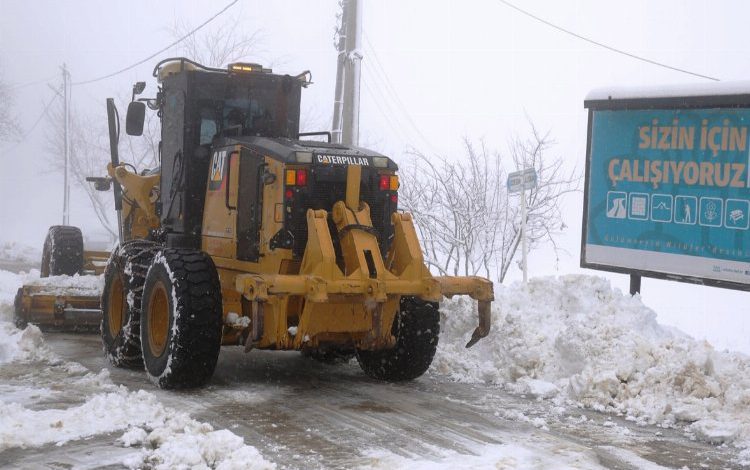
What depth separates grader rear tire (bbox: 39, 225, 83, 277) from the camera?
42.0ft

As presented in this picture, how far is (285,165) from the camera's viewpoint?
7848 mm

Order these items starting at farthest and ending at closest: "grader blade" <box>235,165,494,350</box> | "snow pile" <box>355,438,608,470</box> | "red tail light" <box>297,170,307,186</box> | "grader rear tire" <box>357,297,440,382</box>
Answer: "grader rear tire" <box>357,297,440,382</box>, "red tail light" <box>297,170,307,186</box>, "grader blade" <box>235,165,494,350</box>, "snow pile" <box>355,438,608,470</box>

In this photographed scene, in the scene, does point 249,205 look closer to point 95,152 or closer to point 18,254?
point 18,254

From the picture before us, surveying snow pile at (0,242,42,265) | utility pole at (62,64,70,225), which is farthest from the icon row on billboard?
utility pole at (62,64,70,225)

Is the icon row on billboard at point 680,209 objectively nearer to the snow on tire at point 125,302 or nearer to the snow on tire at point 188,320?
the snow on tire at point 188,320

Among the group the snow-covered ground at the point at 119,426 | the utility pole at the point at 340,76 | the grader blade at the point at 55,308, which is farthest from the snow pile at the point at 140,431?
the utility pole at the point at 340,76

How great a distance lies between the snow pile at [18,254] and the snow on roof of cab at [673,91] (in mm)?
18015

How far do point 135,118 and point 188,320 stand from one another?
2907mm

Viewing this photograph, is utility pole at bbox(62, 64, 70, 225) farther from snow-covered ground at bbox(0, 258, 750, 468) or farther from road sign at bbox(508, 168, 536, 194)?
snow-covered ground at bbox(0, 258, 750, 468)

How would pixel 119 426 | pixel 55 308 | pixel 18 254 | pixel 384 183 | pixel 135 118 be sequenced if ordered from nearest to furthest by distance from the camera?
pixel 119 426 < pixel 384 183 < pixel 135 118 < pixel 55 308 < pixel 18 254

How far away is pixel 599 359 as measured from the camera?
8438 millimetres

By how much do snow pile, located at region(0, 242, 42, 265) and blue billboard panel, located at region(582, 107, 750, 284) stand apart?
1790 centimetres

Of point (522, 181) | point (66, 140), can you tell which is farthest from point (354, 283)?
point (66, 140)

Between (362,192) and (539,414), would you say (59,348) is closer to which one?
(362,192)
